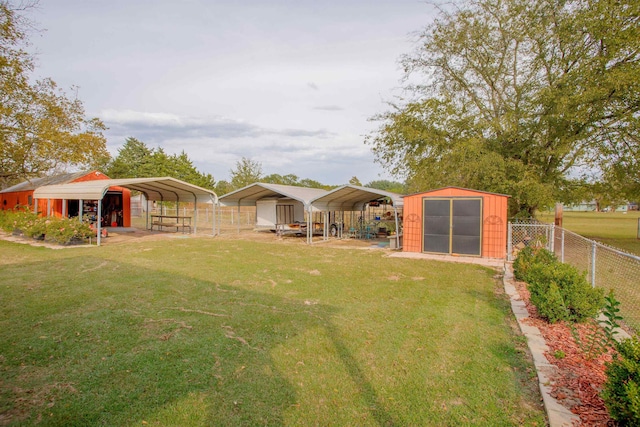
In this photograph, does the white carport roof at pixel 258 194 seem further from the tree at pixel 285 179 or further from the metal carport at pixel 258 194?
the tree at pixel 285 179

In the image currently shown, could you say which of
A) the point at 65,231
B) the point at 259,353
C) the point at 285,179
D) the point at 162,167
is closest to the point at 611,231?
the point at 259,353

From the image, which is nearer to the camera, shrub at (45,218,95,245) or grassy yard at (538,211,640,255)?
shrub at (45,218,95,245)

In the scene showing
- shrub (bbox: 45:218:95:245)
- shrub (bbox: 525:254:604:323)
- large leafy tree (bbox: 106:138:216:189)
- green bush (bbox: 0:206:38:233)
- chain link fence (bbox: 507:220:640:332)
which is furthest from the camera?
large leafy tree (bbox: 106:138:216:189)

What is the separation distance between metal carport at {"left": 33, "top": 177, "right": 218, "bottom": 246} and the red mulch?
14295mm

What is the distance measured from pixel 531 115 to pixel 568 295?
414 inches

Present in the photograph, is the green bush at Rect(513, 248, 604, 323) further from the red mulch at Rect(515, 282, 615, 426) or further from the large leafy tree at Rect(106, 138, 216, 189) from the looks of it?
the large leafy tree at Rect(106, 138, 216, 189)

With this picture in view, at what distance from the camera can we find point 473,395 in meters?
3.08

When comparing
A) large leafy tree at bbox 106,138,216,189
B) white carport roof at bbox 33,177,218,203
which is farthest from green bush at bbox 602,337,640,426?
large leafy tree at bbox 106,138,216,189

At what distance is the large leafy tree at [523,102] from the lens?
11.5 metres

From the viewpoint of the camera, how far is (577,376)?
3.35m

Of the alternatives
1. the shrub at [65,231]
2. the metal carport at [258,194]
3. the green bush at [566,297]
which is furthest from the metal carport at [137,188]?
the green bush at [566,297]

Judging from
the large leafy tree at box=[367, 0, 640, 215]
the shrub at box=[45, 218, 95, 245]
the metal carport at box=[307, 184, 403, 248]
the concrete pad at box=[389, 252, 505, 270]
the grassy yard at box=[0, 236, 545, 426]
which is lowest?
the grassy yard at box=[0, 236, 545, 426]

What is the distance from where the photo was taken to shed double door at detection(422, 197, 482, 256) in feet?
37.3

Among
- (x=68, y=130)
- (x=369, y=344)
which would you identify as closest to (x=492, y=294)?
(x=369, y=344)
